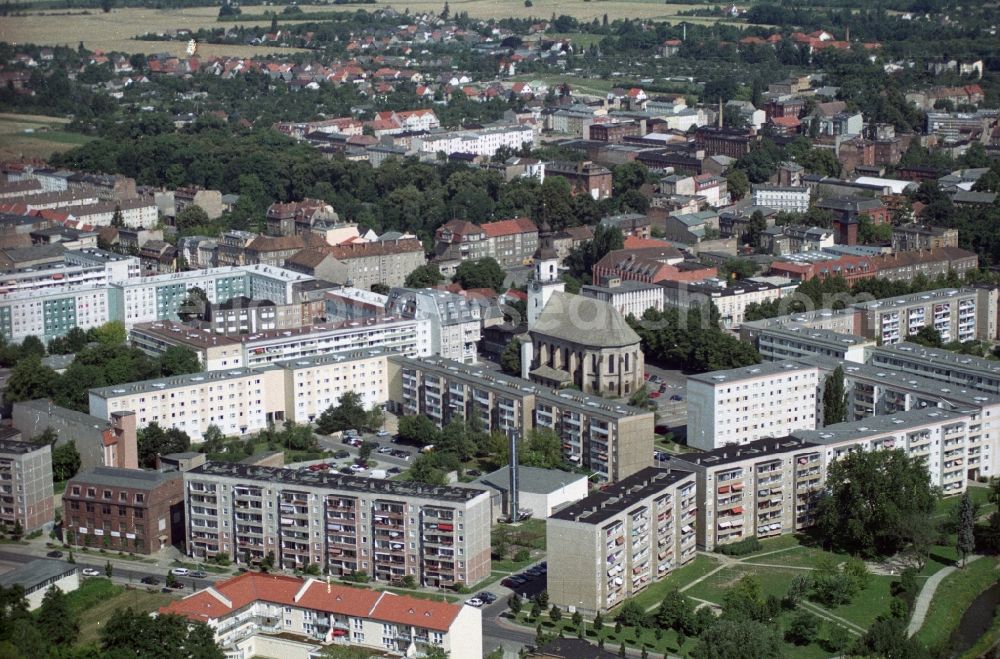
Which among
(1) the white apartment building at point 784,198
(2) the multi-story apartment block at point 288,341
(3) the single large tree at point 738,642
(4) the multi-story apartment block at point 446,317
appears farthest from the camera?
(1) the white apartment building at point 784,198

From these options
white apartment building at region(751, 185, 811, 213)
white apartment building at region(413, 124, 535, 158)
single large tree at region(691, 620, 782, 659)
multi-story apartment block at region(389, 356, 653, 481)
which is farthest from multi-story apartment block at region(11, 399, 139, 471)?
white apartment building at region(413, 124, 535, 158)

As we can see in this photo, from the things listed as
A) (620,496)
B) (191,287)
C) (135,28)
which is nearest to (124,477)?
(620,496)

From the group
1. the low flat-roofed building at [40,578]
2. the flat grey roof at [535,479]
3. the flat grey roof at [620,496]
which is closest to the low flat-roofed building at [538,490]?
the flat grey roof at [535,479]

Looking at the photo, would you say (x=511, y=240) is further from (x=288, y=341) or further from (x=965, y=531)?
(x=965, y=531)

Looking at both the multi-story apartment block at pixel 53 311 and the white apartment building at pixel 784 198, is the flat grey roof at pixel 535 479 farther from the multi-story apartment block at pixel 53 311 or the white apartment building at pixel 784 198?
the white apartment building at pixel 784 198

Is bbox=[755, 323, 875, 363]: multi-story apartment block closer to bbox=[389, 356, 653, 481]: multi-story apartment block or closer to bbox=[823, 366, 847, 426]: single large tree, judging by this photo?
bbox=[823, 366, 847, 426]: single large tree

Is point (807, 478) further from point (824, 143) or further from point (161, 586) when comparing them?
point (824, 143)

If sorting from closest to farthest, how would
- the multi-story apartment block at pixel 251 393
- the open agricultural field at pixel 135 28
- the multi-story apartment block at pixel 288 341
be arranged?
the multi-story apartment block at pixel 251 393 < the multi-story apartment block at pixel 288 341 < the open agricultural field at pixel 135 28

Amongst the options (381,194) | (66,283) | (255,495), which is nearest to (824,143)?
(381,194)
